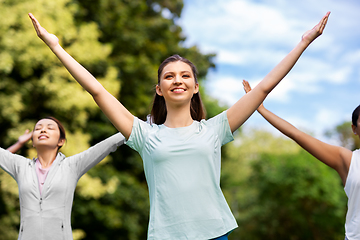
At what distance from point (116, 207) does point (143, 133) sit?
405 inches

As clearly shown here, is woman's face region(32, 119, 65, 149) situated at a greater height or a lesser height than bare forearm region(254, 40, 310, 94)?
greater

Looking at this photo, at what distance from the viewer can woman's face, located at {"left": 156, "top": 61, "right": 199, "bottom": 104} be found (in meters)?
2.50

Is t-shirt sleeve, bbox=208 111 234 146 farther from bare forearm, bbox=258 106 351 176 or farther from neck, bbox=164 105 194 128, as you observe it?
bare forearm, bbox=258 106 351 176

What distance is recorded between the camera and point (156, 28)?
16.3 metres

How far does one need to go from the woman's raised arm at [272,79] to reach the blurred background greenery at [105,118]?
23.8 ft

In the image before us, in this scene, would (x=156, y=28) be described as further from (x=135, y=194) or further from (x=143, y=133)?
(x=143, y=133)

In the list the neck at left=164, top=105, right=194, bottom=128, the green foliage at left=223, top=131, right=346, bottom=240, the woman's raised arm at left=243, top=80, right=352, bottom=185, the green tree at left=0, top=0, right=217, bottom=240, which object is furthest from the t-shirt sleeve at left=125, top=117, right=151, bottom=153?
the green foliage at left=223, top=131, right=346, bottom=240

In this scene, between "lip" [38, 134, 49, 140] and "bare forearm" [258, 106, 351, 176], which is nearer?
"bare forearm" [258, 106, 351, 176]

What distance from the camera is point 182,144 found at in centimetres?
236

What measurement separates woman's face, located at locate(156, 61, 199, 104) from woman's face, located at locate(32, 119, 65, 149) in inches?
55.9

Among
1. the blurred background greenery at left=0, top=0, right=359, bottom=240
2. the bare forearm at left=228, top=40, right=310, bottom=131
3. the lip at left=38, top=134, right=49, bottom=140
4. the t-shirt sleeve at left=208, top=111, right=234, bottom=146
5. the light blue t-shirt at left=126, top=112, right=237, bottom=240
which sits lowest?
the light blue t-shirt at left=126, top=112, right=237, bottom=240

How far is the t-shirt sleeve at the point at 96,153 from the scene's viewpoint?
326 centimetres

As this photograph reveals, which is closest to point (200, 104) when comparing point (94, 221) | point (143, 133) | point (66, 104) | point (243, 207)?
point (143, 133)

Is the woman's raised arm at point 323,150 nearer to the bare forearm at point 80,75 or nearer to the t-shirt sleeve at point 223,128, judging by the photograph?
the t-shirt sleeve at point 223,128
